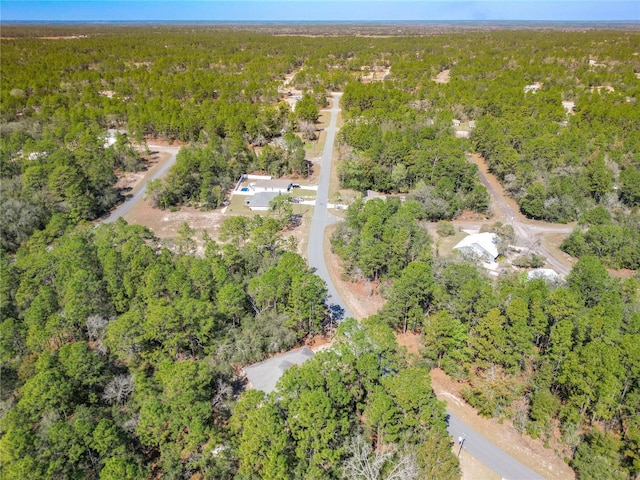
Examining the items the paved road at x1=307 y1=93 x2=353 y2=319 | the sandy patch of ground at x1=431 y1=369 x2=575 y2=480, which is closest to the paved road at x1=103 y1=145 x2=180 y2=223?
the paved road at x1=307 y1=93 x2=353 y2=319

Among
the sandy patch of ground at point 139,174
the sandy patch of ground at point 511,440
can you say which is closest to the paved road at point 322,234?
the sandy patch of ground at point 511,440

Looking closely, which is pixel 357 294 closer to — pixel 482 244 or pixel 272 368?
pixel 272 368

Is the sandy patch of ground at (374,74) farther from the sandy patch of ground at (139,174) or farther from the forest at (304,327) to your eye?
the sandy patch of ground at (139,174)

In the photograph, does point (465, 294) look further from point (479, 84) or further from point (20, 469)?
point (479, 84)

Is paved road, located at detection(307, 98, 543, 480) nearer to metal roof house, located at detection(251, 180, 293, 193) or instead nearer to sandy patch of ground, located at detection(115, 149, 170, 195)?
metal roof house, located at detection(251, 180, 293, 193)

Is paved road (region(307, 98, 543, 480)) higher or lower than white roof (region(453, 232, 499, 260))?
lower

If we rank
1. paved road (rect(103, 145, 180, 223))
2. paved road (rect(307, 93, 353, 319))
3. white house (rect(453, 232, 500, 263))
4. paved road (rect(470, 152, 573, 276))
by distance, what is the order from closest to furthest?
1. paved road (rect(307, 93, 353, 319))
2. white house (rect(453, 232, 500, 263))
3. paved road (rect(470, 152, 573, 276))
4. paved road (rect(103, 145, 180, 223))
